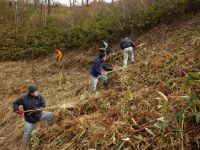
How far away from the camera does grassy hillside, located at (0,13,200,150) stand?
17.2 feet

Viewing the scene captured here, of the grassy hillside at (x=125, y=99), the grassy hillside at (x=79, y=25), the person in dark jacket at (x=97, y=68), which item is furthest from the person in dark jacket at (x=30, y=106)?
the grassy hillside at (x=79, y=25)

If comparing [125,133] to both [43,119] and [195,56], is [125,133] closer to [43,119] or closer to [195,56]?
[43,119]

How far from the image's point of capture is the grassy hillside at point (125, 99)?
17.2ft

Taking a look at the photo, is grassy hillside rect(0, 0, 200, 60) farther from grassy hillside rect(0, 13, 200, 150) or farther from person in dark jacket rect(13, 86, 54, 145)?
person in dark jacket rect(13, 86, 54, 145)

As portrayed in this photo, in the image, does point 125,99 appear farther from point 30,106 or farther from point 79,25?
point 79,25

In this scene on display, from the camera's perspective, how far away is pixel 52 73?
15633mm

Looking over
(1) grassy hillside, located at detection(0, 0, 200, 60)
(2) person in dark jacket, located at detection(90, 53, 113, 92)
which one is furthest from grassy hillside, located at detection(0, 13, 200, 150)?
(1) grassy hillside, located at detection(0, 0, 200, 60)

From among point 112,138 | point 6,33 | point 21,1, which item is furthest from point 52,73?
point 21,1

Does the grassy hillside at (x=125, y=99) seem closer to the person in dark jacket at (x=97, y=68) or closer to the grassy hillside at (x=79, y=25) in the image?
the person in dark jacket at (x=97, y=68)

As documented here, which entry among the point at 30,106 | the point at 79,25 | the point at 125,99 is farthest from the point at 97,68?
the point at 79,25

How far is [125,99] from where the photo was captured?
8062 mm

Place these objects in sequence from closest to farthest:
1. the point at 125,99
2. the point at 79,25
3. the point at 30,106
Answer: the point at 30,106
the point at 125,99
the point at 79,25

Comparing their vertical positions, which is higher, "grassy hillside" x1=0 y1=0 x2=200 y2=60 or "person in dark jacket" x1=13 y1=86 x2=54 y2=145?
"grassy hillside" x1=0 y1=0 x2=200 y2=60

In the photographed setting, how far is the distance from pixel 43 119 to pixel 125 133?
276cm
